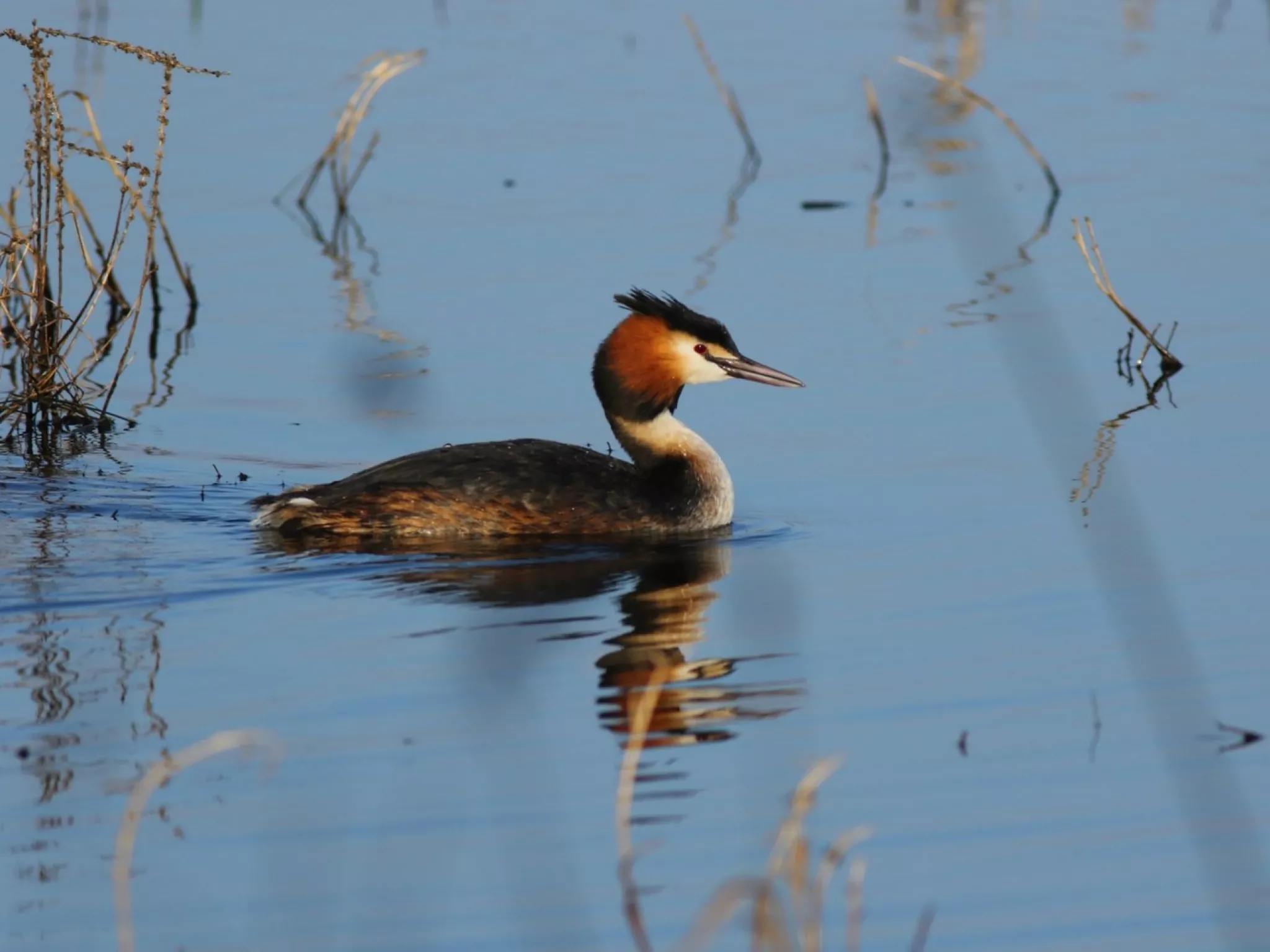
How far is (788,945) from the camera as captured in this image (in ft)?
12.2

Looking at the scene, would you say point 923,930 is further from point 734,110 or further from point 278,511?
point 734,110

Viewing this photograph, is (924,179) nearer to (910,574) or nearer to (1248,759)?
(910,574)

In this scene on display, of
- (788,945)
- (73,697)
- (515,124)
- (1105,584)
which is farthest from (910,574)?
(515,124)

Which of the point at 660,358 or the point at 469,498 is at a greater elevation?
the point at 660,358

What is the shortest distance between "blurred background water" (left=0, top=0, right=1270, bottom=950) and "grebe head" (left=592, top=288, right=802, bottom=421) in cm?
56

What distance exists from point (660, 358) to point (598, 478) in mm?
753

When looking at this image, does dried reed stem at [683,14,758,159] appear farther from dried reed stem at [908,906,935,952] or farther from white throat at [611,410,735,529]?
dried reed stem at [908,906,935,952]

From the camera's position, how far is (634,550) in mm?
8469

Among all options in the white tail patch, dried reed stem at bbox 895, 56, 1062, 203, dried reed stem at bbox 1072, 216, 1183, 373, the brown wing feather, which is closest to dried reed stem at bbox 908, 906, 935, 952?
the brown wing feather

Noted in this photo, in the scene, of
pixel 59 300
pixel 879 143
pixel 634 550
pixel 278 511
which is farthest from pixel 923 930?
pixel 879 143

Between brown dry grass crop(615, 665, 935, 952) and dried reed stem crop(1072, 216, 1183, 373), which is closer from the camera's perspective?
brown dry grass crop(615, 665, 935, 952)

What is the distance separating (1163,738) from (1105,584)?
5.33ft

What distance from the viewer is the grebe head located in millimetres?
9000

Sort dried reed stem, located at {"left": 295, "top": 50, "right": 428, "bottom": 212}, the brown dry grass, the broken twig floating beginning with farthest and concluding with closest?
1. dried reed stem, located at {"left": 295, "top": 50, "right": 428, "bottom": 212}
2. the broken twig floating
3. the brown dry grass
